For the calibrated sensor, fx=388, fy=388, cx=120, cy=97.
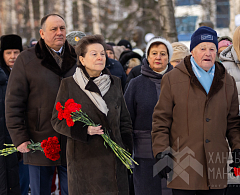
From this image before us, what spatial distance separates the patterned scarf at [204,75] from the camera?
3.45 meters

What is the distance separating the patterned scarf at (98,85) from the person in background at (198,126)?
21.8 inches

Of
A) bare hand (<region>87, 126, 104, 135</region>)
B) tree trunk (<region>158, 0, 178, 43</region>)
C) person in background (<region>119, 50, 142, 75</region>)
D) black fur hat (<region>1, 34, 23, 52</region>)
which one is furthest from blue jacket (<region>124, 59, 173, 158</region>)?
tree trunk (<region>158, 0, 178, 43</region>)

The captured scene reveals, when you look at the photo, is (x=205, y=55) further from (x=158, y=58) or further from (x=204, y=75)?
(x=158, y=58)

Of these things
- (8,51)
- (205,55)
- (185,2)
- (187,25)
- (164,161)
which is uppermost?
(185,2)

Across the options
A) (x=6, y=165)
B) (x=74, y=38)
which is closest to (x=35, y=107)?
(x=6, y=165)

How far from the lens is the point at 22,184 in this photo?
5.50 m

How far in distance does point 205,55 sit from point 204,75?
182 millimetres

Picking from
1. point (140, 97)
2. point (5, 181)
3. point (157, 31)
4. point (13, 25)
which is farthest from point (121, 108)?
point (13, 25)

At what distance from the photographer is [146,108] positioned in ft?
14.7

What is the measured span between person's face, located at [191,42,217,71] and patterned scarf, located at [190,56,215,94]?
0.12 ft

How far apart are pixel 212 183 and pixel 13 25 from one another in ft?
95.7

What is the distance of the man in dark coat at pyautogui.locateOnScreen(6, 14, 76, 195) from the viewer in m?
4.20

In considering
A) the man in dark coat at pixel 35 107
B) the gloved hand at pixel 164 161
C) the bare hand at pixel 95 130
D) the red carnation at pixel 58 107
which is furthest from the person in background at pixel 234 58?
the red carnation at pixel 58 107

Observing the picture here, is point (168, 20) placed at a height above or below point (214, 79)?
above
